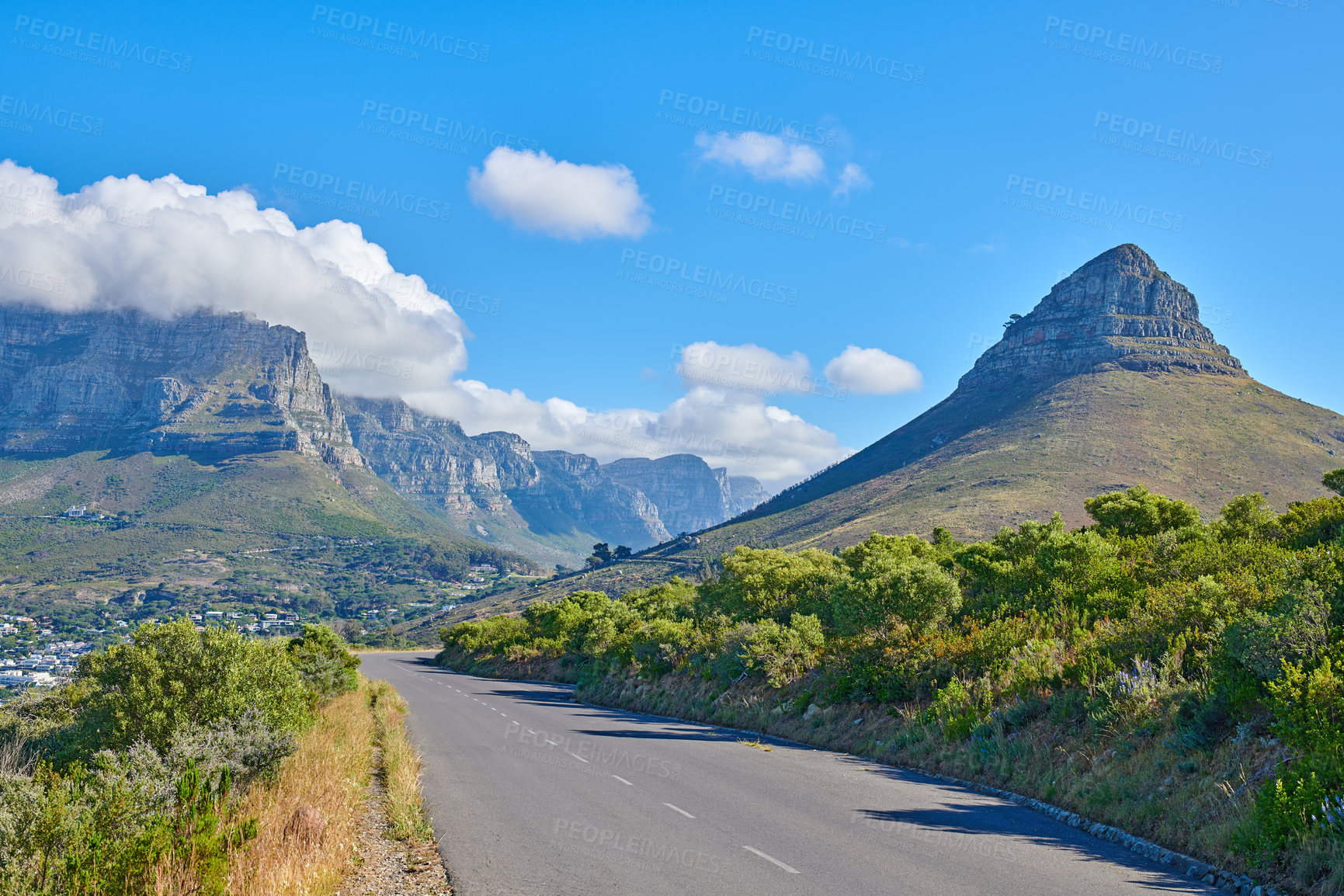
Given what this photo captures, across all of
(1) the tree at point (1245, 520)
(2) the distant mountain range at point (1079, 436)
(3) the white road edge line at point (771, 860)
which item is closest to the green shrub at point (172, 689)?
(3) the white road edge line at point (771, 860)

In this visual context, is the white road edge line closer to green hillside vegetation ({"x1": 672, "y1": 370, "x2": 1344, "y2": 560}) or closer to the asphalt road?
the asphalt road

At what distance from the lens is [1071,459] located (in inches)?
4195

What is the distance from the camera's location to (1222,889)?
735cm

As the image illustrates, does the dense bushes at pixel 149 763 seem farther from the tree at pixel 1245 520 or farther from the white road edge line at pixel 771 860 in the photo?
the tree at pixel 1245 520

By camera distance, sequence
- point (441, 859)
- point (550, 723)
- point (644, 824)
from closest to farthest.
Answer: point (441, 859), point (644, 824), point (550, 723)

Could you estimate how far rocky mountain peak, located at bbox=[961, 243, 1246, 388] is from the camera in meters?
146

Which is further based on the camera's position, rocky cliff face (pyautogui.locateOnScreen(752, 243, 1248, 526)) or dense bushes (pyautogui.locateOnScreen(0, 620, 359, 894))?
rocky cliff face (pyautogui.locateOnScreen(752, 243, 1248, 526))

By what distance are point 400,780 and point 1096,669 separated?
1262cm

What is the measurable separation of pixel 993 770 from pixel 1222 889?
561 centimetres

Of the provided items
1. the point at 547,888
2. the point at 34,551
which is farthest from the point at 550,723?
the point at 34,551

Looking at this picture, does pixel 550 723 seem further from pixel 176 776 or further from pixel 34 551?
pixel 34 551

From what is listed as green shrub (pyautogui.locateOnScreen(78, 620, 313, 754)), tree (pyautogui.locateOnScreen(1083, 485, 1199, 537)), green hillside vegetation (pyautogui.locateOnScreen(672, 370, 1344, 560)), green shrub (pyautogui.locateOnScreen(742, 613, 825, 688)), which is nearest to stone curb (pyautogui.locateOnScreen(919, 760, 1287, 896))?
green shrub (pyautogui.locateOnScreen(742, 613, 825, 688))

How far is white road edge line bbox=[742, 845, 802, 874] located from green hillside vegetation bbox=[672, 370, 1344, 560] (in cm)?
7779

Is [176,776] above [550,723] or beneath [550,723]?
above
